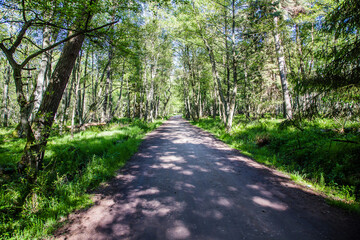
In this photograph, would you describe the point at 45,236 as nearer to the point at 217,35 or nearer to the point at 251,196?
the point at 251,196

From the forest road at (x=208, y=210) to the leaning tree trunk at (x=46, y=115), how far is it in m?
1.47

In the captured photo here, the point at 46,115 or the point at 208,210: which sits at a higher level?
the point at 46,115

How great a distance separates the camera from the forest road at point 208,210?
252 cm

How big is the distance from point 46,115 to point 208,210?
3.77 m

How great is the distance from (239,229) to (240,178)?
2037 mm

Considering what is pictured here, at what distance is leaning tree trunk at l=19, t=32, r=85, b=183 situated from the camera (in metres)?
3.27

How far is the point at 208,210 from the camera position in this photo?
302 centimetres

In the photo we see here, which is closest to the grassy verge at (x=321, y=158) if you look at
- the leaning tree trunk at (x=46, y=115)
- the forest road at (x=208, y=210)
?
the forest road at (x=208, y=210)

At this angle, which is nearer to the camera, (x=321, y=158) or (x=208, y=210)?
(x=208, y=210)

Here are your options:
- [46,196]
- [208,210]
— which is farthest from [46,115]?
[208,210]

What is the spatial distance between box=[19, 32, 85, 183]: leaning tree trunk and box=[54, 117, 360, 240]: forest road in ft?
4.83

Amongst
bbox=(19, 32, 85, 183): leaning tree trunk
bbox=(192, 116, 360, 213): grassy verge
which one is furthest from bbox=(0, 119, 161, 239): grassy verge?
bbox=(192, 116, 360, 213): grassy verge

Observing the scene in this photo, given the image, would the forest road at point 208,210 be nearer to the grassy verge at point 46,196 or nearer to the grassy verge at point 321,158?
the grassy verge at point 46,196

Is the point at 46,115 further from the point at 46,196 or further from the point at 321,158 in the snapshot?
the point at 321,158
